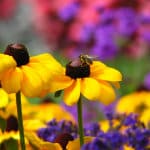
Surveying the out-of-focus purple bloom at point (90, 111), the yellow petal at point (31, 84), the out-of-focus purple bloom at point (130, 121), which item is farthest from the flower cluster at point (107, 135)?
the out-of-focus purple bloom at point (90, 111)

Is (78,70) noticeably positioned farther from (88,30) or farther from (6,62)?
(88,30)

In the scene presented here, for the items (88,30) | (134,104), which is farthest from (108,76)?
(88,30)

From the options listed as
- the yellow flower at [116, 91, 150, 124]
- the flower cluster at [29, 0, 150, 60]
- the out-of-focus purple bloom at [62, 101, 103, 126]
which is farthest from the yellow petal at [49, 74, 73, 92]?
the flower cluster at [29, 0, 150, 60]

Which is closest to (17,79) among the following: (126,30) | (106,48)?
(126,30)

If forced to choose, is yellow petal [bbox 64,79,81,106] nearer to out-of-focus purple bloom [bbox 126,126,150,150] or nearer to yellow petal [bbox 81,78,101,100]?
yellow petal [bbox 81,78,101,100]

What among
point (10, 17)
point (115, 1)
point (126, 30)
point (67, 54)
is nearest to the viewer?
point (126, 30)

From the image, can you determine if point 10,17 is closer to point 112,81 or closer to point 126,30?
point 126,30

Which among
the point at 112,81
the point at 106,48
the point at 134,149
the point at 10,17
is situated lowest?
the point at 10,17

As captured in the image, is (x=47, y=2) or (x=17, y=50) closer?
(x=17, y=50)
